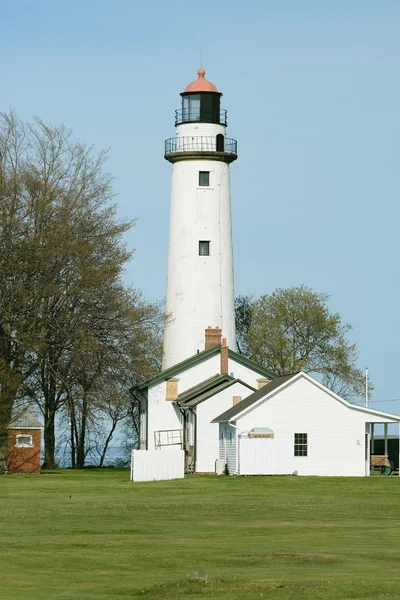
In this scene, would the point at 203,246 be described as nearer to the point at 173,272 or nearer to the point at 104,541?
the point at 173,272

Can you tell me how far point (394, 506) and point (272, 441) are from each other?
16.8m

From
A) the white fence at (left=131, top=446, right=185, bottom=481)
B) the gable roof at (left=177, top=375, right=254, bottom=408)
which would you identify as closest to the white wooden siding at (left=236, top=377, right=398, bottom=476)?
the white fence at (left=131, top=446, right=185, bottom=481)

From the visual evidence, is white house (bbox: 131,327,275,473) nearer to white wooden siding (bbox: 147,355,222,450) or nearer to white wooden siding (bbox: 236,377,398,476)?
white wooden siding (bbox: 147,355,222,450)

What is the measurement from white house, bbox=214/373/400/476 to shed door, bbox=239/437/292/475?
0.13 ft

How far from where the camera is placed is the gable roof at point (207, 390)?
2195 inches

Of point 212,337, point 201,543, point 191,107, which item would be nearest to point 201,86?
point 191,107

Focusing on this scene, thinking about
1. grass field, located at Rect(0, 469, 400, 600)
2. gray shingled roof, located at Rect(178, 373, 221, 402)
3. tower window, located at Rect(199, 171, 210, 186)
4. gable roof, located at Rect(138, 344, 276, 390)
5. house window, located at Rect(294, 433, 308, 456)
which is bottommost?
grass field, located at Rect(0, 469, 400, 600)

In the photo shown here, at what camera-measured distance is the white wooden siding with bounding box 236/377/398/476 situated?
167 ft

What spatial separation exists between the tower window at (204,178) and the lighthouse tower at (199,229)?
48mm

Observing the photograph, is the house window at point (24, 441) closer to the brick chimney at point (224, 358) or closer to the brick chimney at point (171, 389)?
the brick chimney at point (171, 389)

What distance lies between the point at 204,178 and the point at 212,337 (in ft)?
25.5

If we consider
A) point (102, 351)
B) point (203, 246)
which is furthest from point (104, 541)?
point (203, 246)

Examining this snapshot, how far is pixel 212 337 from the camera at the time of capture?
61281 millimetres

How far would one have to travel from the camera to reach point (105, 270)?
5488 cm
